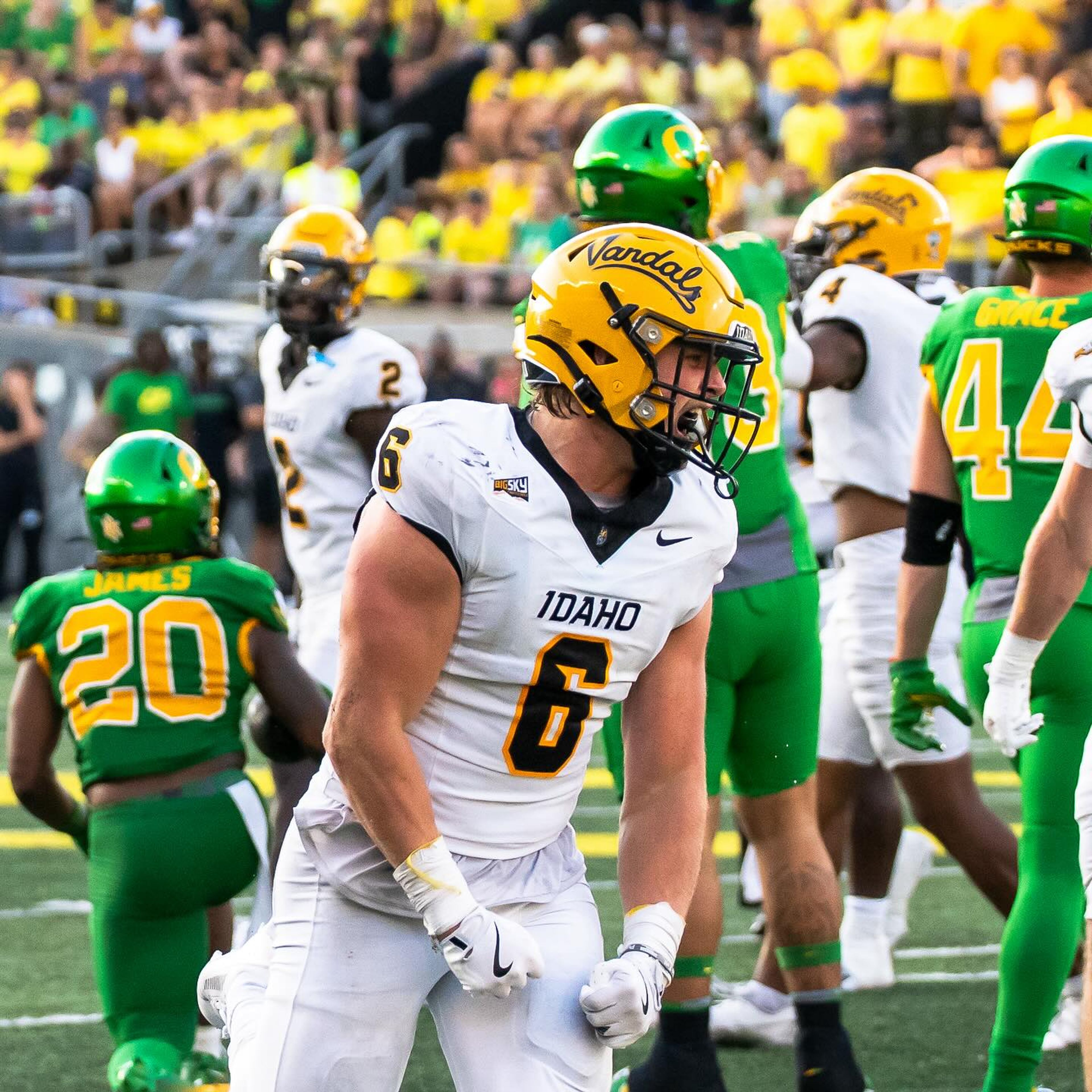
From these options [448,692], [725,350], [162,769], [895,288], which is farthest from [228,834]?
[895,288]

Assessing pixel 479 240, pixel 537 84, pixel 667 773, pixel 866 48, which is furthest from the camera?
pixel 537 84

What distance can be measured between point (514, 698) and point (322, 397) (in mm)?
2870

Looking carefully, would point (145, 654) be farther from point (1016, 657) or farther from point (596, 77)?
point (596, 77)

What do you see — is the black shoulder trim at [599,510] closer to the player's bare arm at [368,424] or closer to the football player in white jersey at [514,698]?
the football player in white jersey at [514,698]

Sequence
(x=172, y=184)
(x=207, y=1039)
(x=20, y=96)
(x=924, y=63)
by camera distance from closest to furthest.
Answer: (x=207, y=1039), (x=924, y=63), (x=172, y=184), (x=20, y=96)

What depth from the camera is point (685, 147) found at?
14.0ft

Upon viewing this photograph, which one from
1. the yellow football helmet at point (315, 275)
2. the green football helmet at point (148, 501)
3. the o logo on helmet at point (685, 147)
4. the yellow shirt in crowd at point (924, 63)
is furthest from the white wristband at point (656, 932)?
the yellow shirt in crowd at point (924, 63)

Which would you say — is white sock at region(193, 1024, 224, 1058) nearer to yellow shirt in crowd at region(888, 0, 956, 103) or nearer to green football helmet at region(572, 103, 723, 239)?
green football helmet at region(572, 103, 723, 239)

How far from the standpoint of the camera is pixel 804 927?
4312 millimetres

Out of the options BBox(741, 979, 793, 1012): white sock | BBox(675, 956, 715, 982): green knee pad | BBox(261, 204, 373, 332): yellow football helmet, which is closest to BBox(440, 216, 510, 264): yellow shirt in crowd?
BBox(261, 204, 373, 332): yellow football helmet

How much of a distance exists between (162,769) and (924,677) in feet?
5.50

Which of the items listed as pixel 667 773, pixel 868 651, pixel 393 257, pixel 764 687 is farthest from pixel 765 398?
pixel 393 257

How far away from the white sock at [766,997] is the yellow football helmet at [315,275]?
2167mm

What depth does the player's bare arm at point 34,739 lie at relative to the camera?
4297mm
